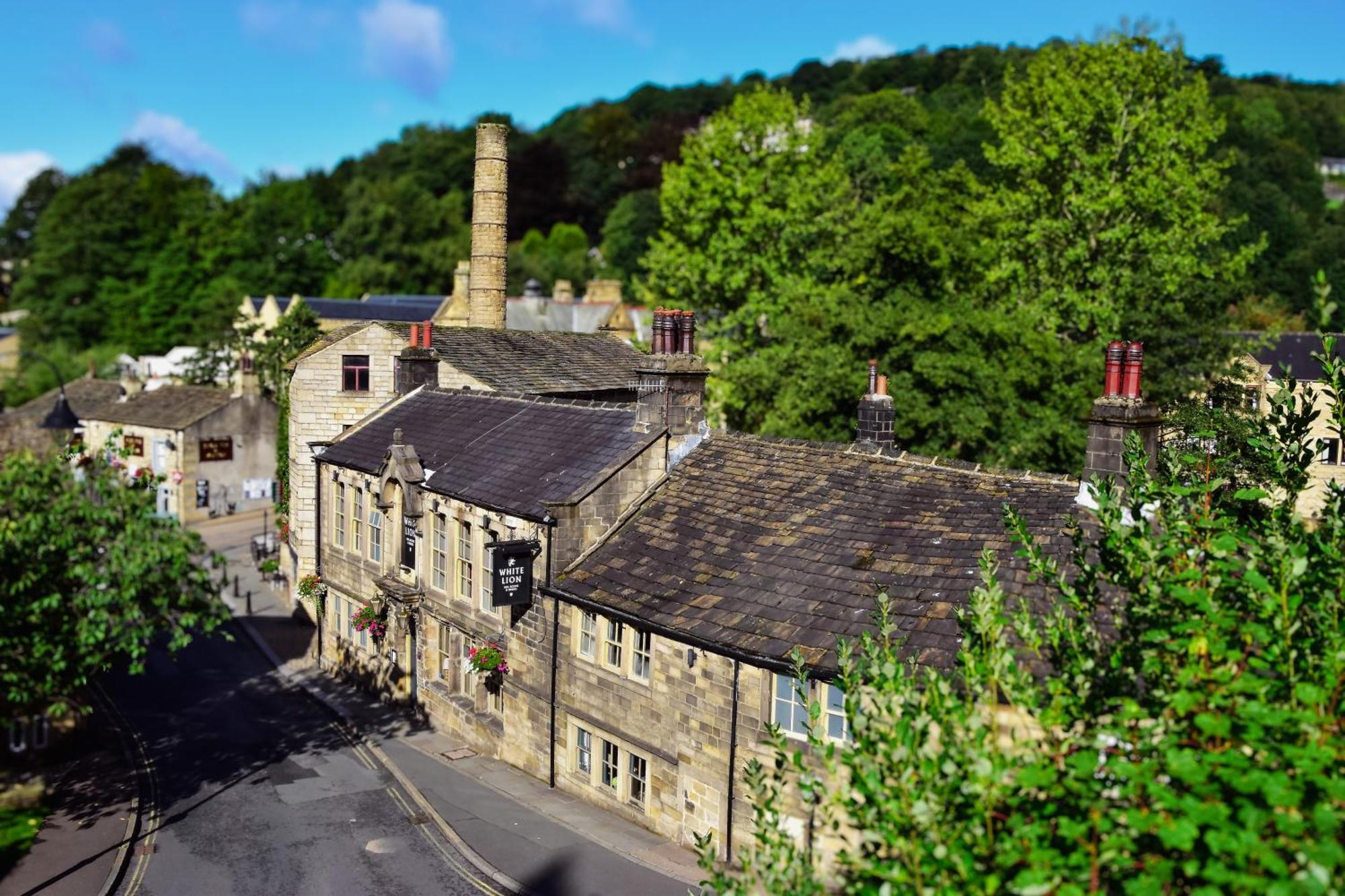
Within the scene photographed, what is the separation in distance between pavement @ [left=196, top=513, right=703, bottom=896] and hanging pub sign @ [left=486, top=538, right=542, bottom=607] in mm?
3653

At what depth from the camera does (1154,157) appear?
35.9 m

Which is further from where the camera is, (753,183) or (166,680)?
(753,183)

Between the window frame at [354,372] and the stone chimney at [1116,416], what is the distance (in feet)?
73.8

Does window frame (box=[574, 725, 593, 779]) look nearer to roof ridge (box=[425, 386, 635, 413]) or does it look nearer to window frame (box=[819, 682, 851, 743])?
window frame (box=[819, 682, 851, 743])

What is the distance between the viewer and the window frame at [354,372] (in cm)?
3247

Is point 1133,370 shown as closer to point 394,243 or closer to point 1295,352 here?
point 1295,352

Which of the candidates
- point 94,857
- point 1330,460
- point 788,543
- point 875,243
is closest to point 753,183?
point 875,243

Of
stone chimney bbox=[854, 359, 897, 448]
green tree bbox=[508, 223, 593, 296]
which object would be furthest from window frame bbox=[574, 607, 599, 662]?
green tree bbox=[508, 223, 593, 296]

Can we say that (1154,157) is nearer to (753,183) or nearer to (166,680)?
(753,183)

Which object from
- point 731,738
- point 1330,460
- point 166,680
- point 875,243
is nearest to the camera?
point 731,738

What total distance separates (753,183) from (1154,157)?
44.3 feet

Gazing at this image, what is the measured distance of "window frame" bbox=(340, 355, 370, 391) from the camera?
107 feet

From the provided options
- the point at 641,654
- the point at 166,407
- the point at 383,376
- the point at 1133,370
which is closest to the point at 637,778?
the point at 641,654

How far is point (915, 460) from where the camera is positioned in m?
19.2
